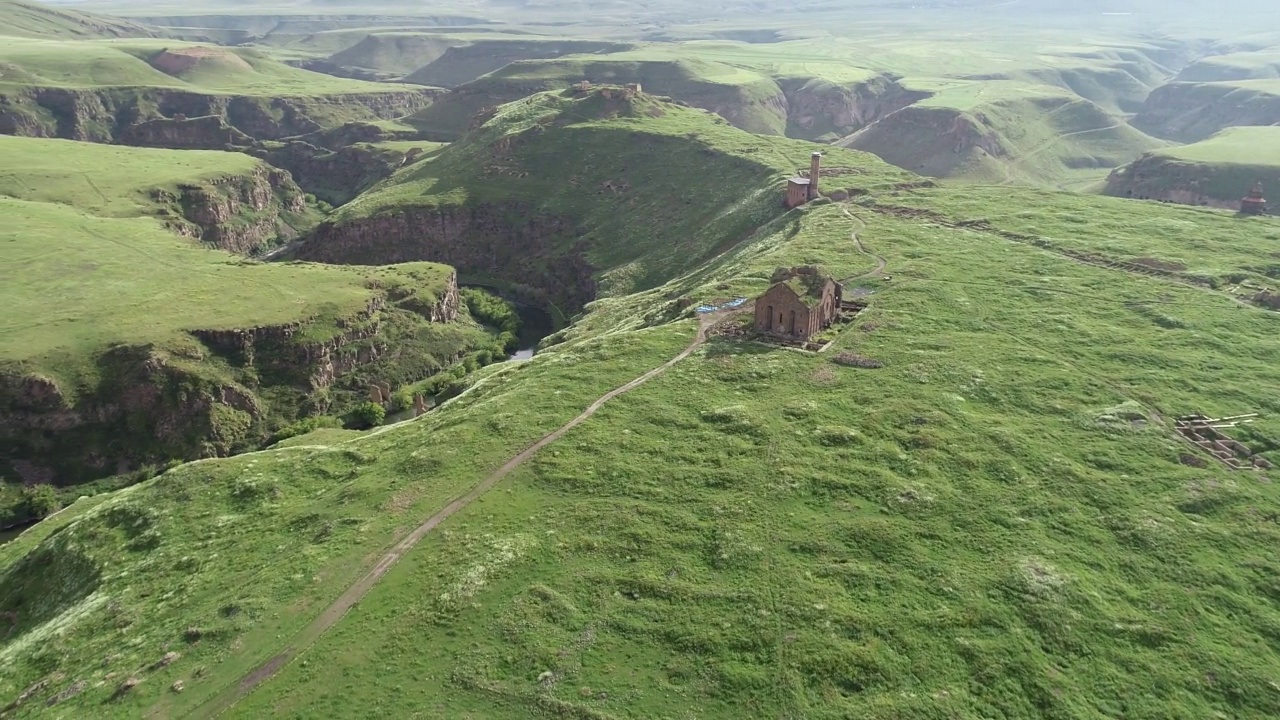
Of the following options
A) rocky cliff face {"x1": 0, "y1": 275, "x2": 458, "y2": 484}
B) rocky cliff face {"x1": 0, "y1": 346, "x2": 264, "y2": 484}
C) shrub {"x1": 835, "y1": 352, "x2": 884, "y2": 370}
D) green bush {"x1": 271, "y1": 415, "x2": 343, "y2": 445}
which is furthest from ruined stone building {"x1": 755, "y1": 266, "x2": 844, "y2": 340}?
rocky cliff face {"x1": 0, "y1": 346, "x2": 264, "y2": 484}

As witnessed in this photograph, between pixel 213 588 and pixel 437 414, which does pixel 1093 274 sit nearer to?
pixel 437 414

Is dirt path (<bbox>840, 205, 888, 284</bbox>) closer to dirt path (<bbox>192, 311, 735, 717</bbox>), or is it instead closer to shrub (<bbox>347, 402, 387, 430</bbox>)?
dirt path (<bbox>192, 311, 735, 717</bbox>)

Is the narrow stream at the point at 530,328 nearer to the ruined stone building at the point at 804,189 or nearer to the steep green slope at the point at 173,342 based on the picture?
the steep green slope at the point at 173,342

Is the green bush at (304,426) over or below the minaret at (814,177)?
below

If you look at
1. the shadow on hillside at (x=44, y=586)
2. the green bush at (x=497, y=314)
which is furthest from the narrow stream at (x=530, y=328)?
the shadow on hillside at (x=44, y=586)

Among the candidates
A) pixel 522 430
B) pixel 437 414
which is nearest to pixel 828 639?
pixel 522 430
